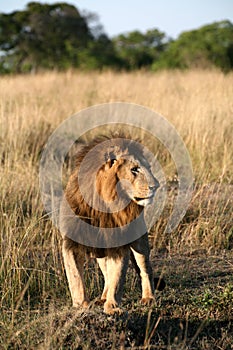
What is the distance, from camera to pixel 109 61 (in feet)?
76.2

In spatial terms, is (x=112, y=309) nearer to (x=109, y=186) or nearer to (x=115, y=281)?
(x=115, y=281)

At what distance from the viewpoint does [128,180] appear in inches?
129

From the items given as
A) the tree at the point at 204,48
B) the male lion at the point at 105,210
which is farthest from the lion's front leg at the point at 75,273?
the tree at the point at 204,48

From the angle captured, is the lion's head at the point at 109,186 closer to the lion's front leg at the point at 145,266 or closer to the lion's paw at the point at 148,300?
the lion's front leg at the point at 145,266

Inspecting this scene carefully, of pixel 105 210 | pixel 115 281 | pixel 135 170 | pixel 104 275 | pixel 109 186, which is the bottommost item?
pixel 104 275

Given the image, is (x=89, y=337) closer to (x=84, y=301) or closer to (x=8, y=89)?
(x=84, y=301)

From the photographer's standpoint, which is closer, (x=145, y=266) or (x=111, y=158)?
(x=111, y=158)

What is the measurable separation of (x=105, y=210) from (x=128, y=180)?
29 cm

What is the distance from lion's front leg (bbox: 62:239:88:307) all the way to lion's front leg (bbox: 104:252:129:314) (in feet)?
0.47

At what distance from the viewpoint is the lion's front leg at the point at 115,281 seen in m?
3.37

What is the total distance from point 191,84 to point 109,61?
12575mm

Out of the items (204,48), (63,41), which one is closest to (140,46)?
(63,41)

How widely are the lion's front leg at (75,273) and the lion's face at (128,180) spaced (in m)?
0.39

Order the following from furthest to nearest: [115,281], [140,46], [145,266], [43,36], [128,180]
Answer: [140,46]
[43,36]
[145,266]
[115,281]
[128,180]
